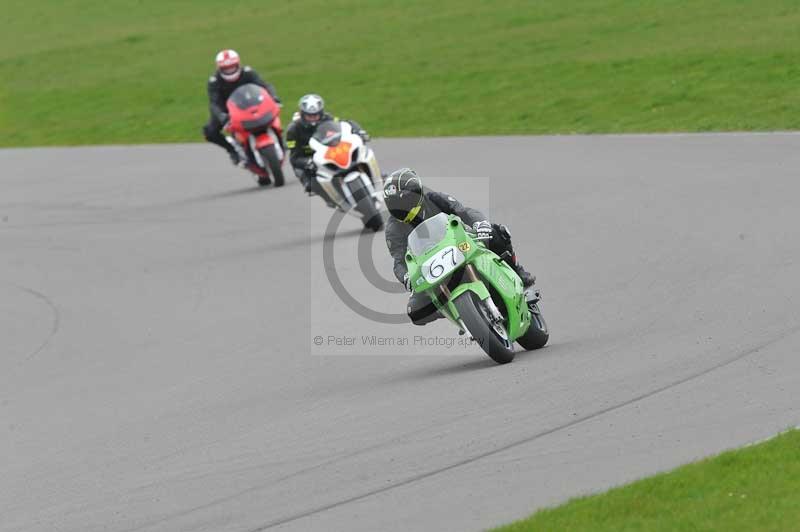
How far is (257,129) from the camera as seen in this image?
2350 cm

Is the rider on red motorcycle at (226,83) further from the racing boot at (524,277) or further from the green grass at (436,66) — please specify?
the racing boot at (524,277)

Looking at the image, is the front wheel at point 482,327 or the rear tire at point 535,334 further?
the rear tire at point 535,334

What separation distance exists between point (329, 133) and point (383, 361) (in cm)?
758

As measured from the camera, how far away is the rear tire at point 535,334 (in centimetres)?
1142

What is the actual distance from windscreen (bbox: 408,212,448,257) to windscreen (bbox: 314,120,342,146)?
8.12 m

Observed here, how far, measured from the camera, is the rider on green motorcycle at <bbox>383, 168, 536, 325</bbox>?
1109 cm

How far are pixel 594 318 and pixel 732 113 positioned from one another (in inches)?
499

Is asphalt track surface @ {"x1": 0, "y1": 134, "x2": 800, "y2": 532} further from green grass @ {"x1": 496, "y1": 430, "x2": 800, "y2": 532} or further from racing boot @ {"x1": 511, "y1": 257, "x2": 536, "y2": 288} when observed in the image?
racing boot @ {"x1": 511, "y1": 257, "x2": 536, "y2": 288}

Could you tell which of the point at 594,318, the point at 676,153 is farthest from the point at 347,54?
the point at 594,318

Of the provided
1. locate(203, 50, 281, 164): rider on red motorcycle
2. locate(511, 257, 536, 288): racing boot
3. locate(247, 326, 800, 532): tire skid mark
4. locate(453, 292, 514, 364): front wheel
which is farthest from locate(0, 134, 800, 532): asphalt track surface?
locate(203, 50, 281, 164): rider on red motorcycle

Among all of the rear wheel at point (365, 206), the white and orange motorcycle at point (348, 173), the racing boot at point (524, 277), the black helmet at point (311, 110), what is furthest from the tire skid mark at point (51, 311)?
the racing boot at point (524, 277)

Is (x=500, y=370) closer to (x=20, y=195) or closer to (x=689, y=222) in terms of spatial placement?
(x=689, y=222)

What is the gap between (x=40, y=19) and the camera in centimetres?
5972

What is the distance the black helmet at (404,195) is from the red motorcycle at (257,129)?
12.3 metres
